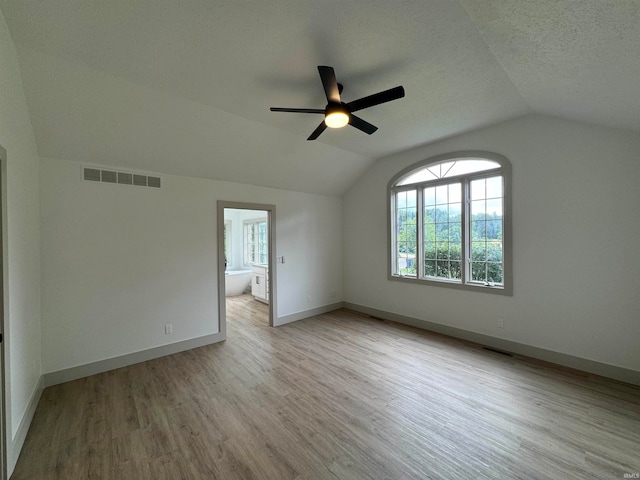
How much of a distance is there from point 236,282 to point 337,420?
18.7 ft

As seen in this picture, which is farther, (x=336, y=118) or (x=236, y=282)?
(x=236, y=282)

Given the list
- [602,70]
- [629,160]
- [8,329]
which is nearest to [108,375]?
[8,329]

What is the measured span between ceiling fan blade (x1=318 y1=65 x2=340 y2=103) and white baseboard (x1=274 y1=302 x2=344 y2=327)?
12.4 feet

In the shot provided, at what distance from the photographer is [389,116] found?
3246 mm

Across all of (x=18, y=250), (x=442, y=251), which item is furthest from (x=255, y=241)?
(x=18, y=250)

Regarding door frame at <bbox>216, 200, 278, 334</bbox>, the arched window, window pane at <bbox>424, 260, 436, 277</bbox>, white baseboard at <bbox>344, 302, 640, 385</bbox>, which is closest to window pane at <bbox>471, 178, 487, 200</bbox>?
the arched window

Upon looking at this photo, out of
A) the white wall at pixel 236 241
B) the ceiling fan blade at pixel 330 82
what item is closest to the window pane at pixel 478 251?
the ceiling fan blade at pixel 330 82

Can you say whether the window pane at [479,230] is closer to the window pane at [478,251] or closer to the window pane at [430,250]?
the window pane at [478,251]

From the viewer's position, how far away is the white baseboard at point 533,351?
276 cm

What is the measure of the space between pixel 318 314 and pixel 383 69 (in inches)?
173

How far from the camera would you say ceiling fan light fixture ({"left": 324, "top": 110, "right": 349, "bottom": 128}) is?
2287mm

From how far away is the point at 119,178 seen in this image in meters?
3.21

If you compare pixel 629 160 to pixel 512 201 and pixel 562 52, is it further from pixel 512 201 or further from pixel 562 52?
pixel 562 52

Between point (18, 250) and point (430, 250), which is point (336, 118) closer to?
point (18, 250)
